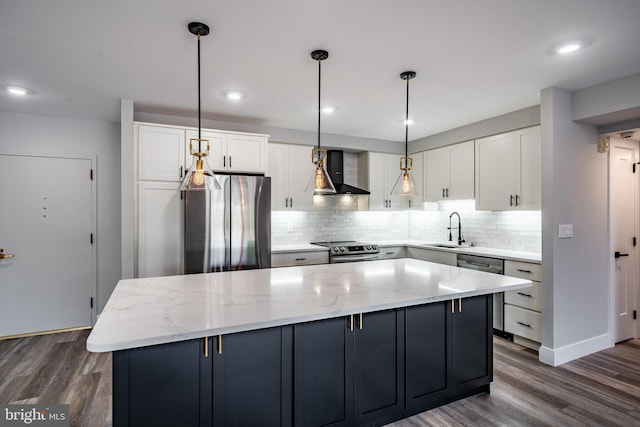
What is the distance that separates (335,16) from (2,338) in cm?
470

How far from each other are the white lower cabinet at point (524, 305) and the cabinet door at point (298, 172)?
8.38 ft

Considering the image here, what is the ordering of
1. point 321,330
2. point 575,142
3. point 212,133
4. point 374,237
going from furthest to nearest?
point 374,237 → point 212,133 → point 575,142 → point 321,330

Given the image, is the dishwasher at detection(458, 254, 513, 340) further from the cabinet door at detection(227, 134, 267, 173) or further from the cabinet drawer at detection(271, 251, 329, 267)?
the cabinet door at detection(227, 134, 267, 173)

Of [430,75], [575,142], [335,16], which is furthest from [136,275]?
A: [575,142]

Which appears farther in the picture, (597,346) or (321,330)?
(597,346)

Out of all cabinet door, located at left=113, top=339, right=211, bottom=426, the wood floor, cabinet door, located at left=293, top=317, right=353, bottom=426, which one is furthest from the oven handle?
cabinet door, located at left=113, top=339, right=211, bottom=426

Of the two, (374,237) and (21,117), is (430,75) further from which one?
(21,117)

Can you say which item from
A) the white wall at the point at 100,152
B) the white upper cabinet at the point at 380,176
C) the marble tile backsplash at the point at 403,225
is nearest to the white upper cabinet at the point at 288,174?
the marble tile backsplash at the point at 403,225

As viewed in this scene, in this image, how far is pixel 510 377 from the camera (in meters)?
2.87

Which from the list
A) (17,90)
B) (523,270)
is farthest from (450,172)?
(17,90)

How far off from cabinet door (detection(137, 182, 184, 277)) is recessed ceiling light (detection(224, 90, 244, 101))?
42.7 inches

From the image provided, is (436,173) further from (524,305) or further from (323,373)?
(323,373)

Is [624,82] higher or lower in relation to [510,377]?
higher

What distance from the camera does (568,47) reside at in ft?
7.51
